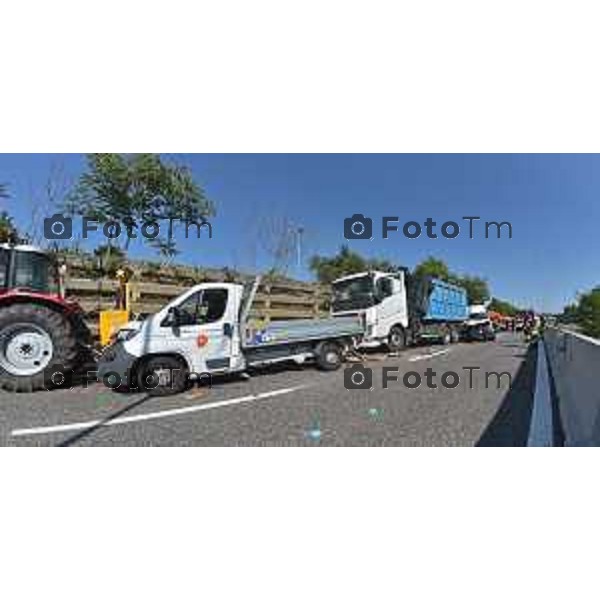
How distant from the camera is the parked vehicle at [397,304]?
8.92m

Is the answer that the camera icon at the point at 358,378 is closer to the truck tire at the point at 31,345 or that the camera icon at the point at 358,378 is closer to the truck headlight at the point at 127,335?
the truck headlight at the point at 127,335

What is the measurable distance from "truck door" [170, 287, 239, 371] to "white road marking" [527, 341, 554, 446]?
3.57 meters

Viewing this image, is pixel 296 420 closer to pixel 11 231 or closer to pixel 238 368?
pixel 238 368

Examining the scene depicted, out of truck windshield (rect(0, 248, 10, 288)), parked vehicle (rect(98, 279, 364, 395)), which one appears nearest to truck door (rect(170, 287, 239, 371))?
parked vehicle (rect(98, 279, 364, 395))

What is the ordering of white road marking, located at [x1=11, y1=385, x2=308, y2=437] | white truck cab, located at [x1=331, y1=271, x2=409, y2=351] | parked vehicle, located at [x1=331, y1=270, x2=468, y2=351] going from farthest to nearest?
parked vehicle, located at [x1=331, y1=270, x2=468, y2=351] → white truck cab, located at [x1=331, y1=271, x2=409, y2=351] → white road marking, located at [x1=11, y1=385, x2=308, y2=437]

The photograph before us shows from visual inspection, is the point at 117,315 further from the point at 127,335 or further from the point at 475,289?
the point at 475,289

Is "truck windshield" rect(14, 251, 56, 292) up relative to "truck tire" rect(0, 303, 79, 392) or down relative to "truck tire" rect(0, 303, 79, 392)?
up

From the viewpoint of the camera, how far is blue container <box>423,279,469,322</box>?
32.6 ft

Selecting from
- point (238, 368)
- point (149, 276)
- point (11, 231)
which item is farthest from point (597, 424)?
point (11, 231)

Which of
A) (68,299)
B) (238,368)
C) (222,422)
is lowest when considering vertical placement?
(222,422)

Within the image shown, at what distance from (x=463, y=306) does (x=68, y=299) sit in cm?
774

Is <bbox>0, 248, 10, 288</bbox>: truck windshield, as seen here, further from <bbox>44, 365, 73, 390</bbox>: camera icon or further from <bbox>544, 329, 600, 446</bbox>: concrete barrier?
<bbox>544, 329, 600, 446</bbox>: concrete barrier

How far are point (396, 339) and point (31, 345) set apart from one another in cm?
649

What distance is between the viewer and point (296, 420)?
5.16 meters
